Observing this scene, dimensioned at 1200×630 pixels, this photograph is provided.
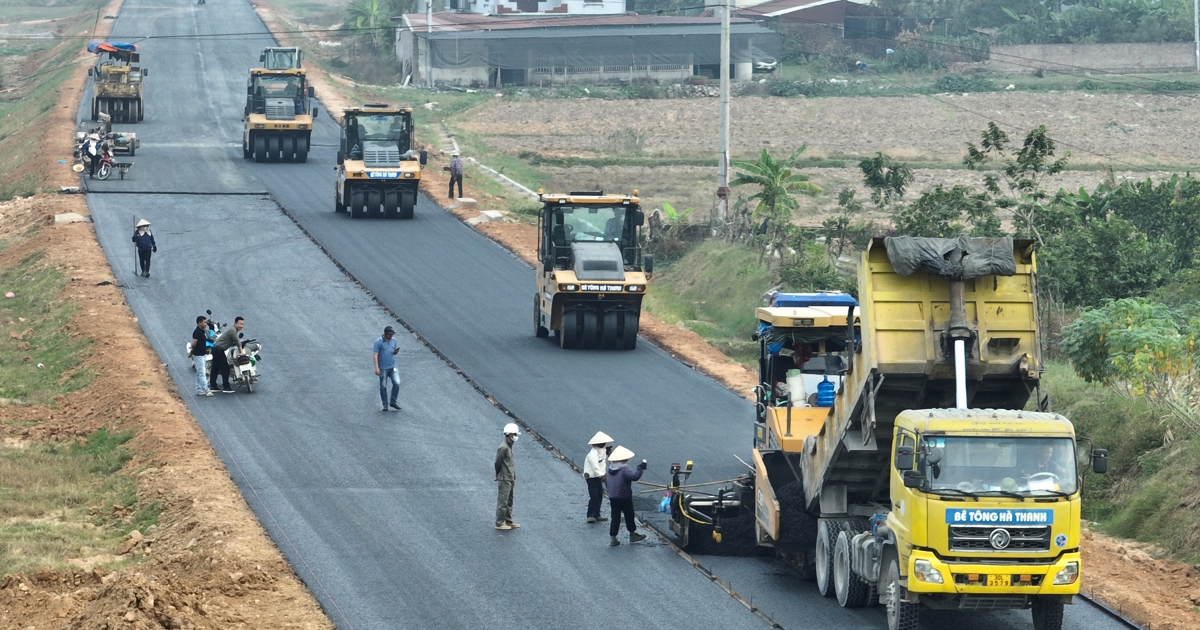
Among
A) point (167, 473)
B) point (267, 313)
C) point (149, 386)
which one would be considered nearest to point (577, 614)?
point (167, 473)

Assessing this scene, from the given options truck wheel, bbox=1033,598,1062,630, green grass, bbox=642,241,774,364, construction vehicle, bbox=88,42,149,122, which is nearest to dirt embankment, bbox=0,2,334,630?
truck wheel, bbox=1033,598,1062,630

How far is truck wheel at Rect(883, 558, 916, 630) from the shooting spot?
14.9 m

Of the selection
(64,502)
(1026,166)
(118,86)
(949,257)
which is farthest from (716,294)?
(118,86)

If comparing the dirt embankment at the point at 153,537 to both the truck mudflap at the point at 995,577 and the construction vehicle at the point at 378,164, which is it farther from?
the construction vehicle at the point at 378,164

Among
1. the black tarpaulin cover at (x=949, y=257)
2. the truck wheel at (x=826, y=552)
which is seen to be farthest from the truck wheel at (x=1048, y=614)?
the black tarpaulin cover at (x=949, y=257)

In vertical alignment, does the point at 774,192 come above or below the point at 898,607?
above

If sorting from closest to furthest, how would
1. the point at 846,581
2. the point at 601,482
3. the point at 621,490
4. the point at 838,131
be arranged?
the point at 846,581 < the point at 621,490 < the point at 601,482 < the point at 838,131

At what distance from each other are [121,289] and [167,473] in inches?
582

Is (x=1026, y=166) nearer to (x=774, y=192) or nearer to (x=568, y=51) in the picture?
(x=774, y=192)

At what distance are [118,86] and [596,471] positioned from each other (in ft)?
156

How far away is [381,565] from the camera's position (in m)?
18.1

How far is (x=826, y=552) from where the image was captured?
55.2 feet

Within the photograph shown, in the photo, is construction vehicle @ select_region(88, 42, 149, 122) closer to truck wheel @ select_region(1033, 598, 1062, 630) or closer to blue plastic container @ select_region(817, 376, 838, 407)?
blue plastic container @ select_region(817, 376, 838, 407)

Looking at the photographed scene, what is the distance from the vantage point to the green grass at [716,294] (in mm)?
35906
